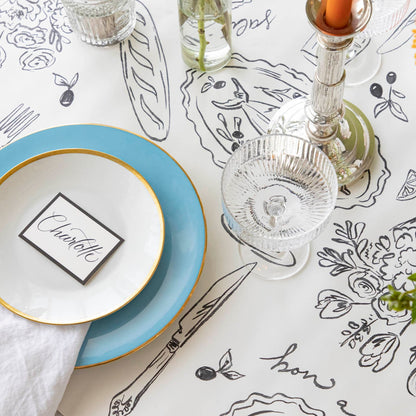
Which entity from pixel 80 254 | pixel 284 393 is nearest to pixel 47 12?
pixel 80 254

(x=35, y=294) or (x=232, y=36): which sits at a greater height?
(x=232, y=36)

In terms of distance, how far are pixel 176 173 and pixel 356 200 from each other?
0.26 m

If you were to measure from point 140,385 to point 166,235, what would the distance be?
8.1 inches

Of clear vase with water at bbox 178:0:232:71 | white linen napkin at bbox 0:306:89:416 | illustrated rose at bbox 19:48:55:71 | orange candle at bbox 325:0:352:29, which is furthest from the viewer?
illustrated rose at bbox 19:48:55:71

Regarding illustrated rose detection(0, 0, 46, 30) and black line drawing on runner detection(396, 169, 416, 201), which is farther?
illustrated rose detection(0, 0, 46, 30)

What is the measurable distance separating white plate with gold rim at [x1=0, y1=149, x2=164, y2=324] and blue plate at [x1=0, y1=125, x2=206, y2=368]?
1.0 inches

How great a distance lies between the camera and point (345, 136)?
3.00 feet

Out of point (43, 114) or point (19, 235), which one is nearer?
point (19, 235)

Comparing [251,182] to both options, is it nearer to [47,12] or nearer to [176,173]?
[176,173]

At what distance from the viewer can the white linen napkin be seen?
2.56 ft

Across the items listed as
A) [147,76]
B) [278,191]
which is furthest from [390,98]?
[147,76]

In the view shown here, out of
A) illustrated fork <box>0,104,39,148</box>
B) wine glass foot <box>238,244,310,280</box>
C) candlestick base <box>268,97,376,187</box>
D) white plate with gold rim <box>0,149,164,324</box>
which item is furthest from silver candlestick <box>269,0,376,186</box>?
illustrated fork <box>0,104,39,148</box>

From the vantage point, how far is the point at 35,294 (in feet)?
2.72

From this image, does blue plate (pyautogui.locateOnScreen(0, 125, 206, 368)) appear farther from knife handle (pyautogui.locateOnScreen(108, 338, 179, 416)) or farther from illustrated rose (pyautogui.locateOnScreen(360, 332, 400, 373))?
illustrated rose (pyautogui.locateOnScreen(360, 332, 400, 373))
